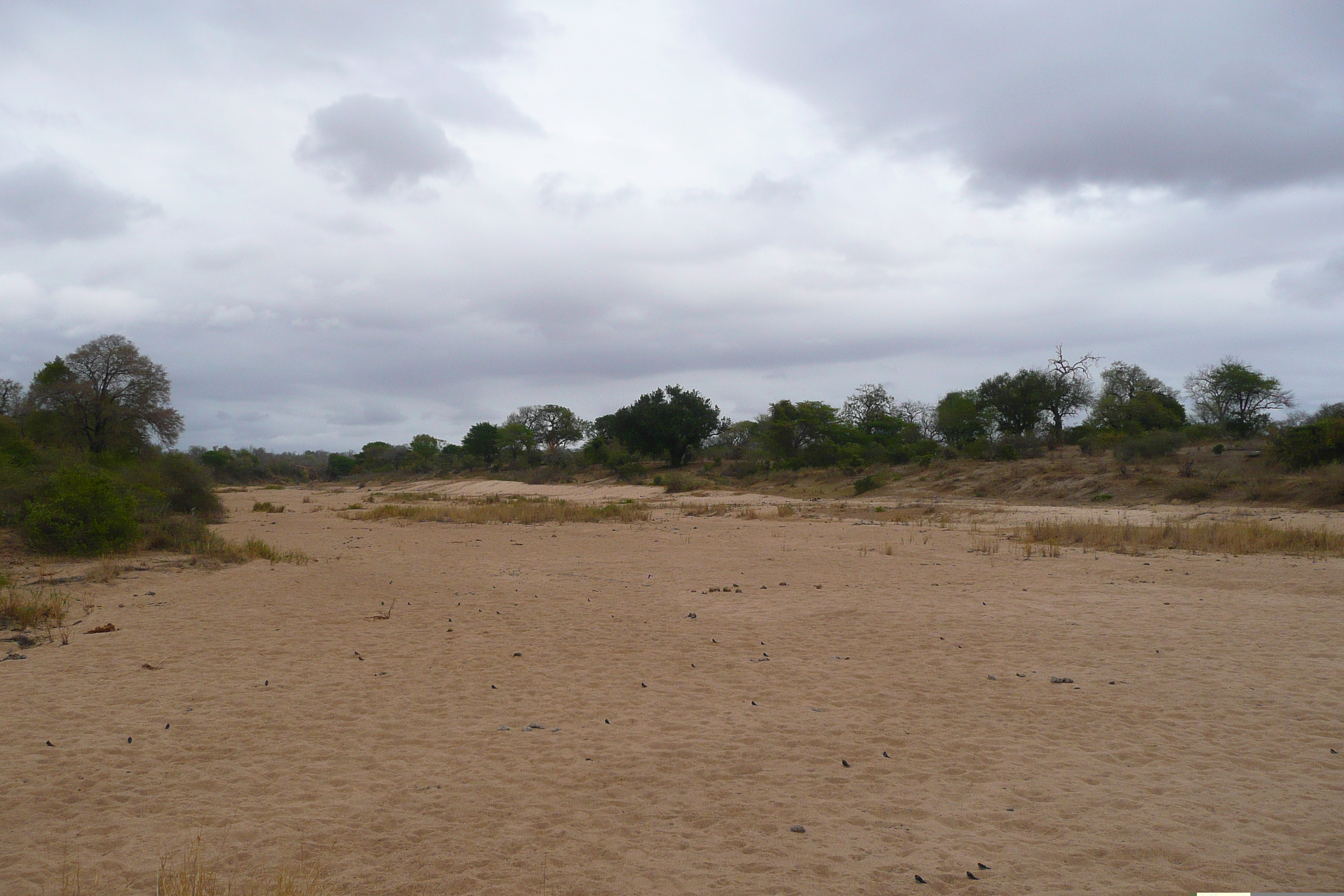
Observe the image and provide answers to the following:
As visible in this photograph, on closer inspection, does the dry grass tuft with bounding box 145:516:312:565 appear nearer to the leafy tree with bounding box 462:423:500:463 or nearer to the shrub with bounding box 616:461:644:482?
the shrub with bounding box 616:461:644:482

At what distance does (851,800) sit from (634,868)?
1.52 metres

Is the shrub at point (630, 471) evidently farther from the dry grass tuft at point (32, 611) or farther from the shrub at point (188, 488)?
the dry grass tuft at point (32, 611)

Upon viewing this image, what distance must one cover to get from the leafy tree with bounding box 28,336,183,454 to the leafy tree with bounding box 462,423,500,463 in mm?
43007

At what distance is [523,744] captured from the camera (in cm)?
566

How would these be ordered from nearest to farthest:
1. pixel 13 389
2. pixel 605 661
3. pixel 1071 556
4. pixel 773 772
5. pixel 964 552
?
pixel 773 772
pixel 605 661
pixel 1071 556
pixel 964 552
pixel 13 389

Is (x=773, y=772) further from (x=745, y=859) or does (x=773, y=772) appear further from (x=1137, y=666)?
(x=1137, y=666)

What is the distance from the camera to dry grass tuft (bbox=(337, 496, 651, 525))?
26047 millimetres

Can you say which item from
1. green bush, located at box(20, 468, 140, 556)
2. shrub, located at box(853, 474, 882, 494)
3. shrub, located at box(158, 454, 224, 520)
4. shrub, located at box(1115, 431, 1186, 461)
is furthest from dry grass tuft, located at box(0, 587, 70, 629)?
shrub, located at box(1115, 431, 1186, 461)

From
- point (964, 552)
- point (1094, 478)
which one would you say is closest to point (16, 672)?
point (964, 552)

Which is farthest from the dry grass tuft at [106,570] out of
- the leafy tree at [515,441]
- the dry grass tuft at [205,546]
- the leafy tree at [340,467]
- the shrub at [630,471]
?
the leafy tree at [340,467]

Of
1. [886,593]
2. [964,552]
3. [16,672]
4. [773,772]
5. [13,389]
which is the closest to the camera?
[773,772]

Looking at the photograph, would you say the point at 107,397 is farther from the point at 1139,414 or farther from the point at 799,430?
the point at 1139,414

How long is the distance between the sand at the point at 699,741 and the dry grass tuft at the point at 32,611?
357 mm

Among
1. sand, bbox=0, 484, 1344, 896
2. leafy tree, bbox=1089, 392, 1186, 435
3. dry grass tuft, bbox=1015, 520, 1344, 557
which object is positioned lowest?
sand, bbox=0, 484, 1344, 896
